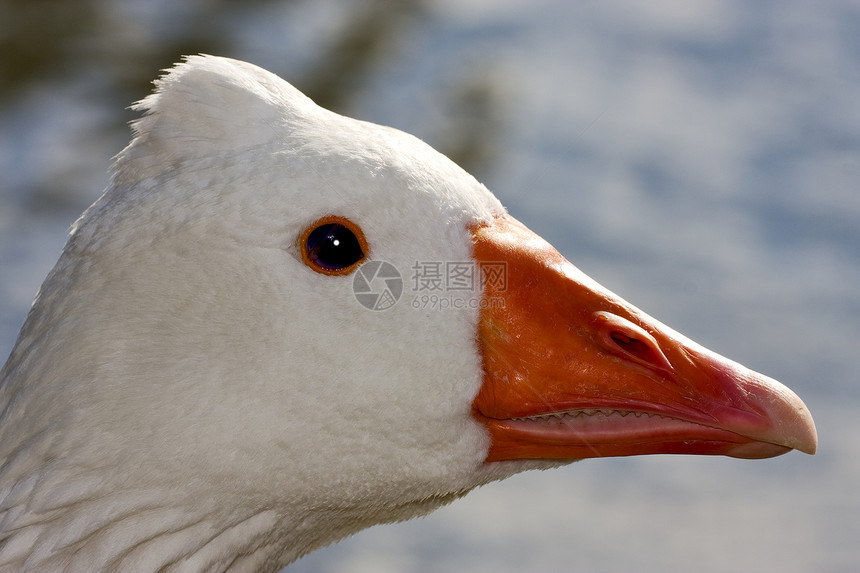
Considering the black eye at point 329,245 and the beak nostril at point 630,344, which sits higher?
the black eye at point 329,245

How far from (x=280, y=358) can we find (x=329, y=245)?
349 millimetres

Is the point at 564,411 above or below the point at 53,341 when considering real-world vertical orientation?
below

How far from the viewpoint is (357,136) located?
2.48 m

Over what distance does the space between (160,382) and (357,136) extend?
2.98ft

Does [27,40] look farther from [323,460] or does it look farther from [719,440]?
[719,440]

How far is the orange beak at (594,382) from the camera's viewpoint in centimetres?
233

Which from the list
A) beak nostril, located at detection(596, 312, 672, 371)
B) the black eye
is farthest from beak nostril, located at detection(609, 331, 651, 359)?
the black eye

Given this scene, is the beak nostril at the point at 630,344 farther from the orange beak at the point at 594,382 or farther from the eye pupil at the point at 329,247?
the eye pupil at the point at 329,247

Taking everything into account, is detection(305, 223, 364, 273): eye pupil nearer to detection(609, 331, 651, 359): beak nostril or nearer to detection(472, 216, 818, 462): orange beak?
detection(472, 216, 818, 462): orange beak

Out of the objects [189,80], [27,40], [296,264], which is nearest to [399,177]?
[296,264]

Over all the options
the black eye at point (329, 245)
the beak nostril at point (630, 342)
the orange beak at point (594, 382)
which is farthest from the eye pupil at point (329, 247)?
the beak nostril at point (630, 342)

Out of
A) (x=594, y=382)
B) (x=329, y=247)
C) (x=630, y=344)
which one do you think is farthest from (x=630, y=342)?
(x=329, y=247)

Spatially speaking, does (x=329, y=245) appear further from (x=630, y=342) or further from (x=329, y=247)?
(x=630, y=342)

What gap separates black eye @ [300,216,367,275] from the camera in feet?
7.79
